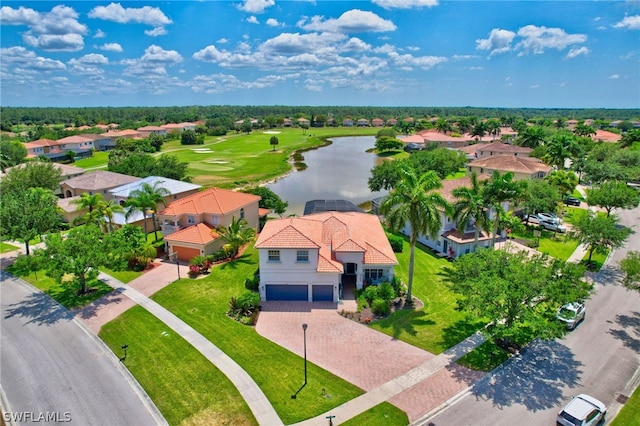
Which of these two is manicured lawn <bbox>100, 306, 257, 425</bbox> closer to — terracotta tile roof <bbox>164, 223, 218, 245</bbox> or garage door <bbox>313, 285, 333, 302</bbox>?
garage door <bbox>313, 285, 333, 302</bbox>

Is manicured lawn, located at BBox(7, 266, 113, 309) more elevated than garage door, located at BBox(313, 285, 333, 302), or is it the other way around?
garage door, located at BBox(313, 285, 333, 302)

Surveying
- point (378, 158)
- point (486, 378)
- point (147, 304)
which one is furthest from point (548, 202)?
point (378, 158)

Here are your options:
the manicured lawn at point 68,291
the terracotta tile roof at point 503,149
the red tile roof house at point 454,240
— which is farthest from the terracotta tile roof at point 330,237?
the terracotta tile roof at point 503,149

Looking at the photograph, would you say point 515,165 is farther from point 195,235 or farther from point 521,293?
point 195,235

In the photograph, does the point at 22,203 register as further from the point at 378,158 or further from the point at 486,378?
the point at 378,158

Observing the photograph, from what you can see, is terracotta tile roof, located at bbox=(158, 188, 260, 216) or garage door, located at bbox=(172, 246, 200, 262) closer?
garage door, located at bbox=(172, 246, 200, 262)

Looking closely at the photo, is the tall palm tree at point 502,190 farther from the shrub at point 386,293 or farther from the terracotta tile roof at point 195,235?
the terracotta tile roof at point 195,235

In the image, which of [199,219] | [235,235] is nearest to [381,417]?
[235,235]

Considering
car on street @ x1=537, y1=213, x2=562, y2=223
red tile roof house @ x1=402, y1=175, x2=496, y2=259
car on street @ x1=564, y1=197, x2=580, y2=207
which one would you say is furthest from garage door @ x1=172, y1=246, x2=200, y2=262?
car on street @ x1=564, y1=197, x2=580, y2=207
